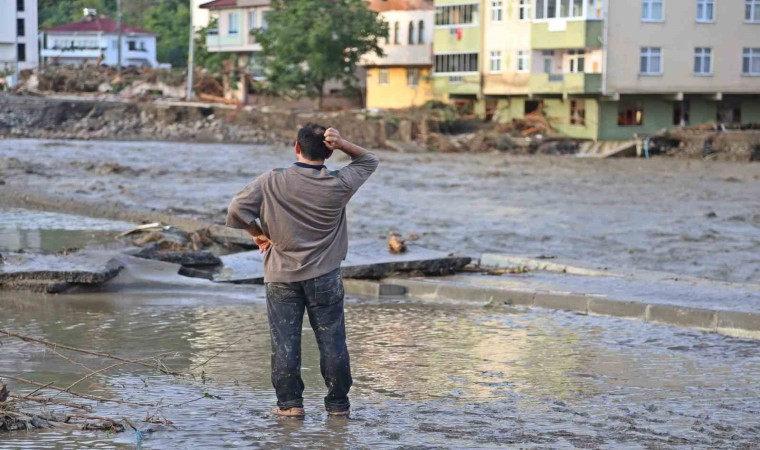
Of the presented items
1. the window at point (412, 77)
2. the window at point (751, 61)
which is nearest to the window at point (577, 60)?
the window at point (751, 61)

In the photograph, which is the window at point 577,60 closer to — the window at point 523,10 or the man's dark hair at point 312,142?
the window at point 523,10

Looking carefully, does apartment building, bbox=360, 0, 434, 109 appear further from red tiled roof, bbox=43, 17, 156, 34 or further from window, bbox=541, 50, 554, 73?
red tiled roof, bbox=43, 17, 156, 34

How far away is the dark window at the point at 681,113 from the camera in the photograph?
5897 centimetres

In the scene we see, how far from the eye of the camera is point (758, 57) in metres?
58.6

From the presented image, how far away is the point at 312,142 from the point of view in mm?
6660

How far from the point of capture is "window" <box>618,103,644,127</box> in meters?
58.1

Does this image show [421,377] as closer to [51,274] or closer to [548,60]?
[51,274]

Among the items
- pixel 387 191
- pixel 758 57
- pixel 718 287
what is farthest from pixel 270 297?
pixel 758 57

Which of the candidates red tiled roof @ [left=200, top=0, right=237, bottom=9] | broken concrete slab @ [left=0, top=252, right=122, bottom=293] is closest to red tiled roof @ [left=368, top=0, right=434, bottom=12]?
red tiled roof @ [left=200, top=0, right=237, bottom=9]

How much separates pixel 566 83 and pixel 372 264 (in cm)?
4541

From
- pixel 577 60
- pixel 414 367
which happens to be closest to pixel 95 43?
pixel 577 60

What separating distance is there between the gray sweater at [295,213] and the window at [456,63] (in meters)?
57.5

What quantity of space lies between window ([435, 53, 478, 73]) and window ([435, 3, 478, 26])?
70.9 inches

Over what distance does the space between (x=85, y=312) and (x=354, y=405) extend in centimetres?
441
